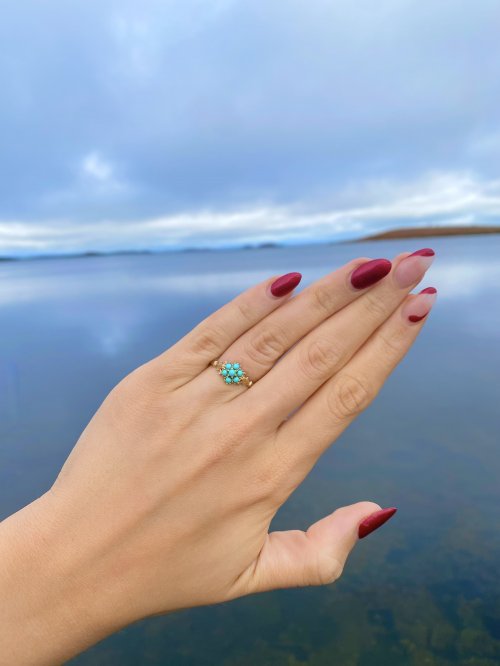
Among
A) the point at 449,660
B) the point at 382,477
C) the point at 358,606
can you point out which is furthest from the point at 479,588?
the point at 382,477

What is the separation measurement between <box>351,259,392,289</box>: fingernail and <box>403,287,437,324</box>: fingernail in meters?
0.19

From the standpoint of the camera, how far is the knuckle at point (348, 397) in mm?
2104

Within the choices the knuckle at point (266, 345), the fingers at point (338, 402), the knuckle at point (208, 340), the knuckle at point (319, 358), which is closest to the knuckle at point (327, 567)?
the fingers at point (338, 402)

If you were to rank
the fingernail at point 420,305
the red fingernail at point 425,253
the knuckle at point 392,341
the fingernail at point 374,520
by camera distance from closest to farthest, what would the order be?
1. the red fingernail at point 425,253
2. the fingernail at point 420,305
3. the knuckle at point 392,341
4. the fingernail at point 374,520

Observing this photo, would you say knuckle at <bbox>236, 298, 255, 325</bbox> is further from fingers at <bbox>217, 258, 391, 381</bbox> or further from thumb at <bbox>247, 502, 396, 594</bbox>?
thumb at <bbox>247, 502, 396, 594</bbox>

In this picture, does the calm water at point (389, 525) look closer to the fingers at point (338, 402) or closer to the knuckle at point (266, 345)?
the fingers at point (338, 402)

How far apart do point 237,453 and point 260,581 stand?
0.64m

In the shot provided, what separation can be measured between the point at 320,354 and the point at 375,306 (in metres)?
0.32

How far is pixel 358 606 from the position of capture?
384 centimetres

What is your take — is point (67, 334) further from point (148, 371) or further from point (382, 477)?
point (148, 371)

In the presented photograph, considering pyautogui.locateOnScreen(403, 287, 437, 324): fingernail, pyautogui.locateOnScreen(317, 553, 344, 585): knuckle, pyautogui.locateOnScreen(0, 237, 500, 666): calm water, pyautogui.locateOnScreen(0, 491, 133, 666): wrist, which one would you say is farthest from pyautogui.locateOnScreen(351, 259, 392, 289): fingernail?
pyautogui.locateOnScreen(0, 237, 500, 666): calm water

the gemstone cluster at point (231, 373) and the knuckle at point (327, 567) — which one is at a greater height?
the gemstone cluster at point (231, 373)

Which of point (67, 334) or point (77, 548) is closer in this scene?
point (77, 548)

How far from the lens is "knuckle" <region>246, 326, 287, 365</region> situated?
2.07 meters
